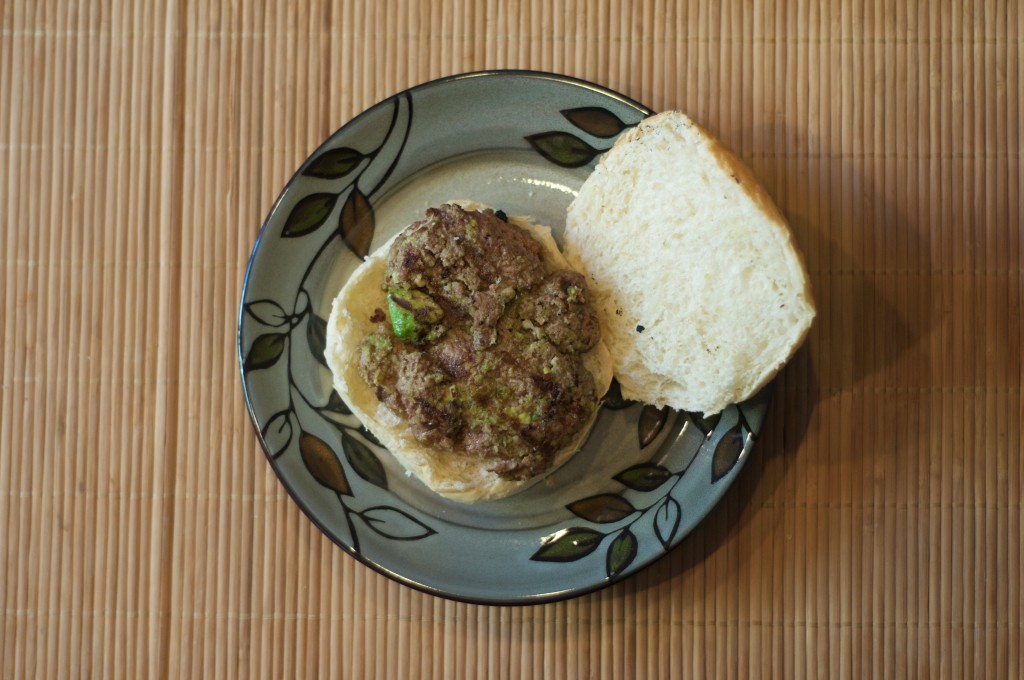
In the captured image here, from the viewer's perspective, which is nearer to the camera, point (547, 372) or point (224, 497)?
point (547, 372)

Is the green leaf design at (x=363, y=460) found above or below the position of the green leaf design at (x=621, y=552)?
above

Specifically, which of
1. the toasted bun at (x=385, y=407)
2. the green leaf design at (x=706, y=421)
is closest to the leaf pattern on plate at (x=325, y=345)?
the toasted bun at (x=385, y=407)

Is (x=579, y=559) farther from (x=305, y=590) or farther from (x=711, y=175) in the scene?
(x=711, y=175)

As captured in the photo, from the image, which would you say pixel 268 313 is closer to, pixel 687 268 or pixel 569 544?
pixel 569 544

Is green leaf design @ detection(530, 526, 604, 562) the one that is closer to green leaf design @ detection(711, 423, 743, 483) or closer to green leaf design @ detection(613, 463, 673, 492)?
green leaf design @ detection(613, 463, 673, 492)

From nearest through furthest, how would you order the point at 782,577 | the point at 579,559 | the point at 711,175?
the point at 711,175
the point at 579,559
the point at 782,577

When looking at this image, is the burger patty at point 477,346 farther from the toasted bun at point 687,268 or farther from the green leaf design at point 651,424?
the green leaf design at point 651,424

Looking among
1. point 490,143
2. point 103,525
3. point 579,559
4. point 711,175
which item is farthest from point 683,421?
point 103,525
